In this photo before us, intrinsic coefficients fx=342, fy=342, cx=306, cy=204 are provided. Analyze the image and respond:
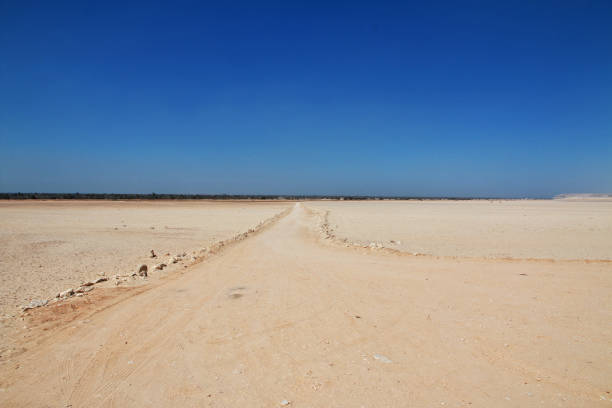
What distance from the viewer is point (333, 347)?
4930 millimetres

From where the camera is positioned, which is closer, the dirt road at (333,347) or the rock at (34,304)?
the dirt road at (333,347)

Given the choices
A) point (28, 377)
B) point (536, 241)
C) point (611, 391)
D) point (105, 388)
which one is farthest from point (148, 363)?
point (536, 241)

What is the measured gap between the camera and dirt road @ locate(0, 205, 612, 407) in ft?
12.6

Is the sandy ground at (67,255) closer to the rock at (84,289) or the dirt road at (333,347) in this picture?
the rock at (84,289)

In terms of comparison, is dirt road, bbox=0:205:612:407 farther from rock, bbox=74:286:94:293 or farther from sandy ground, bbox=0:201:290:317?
sandy ground, bbox=0:201:290:317

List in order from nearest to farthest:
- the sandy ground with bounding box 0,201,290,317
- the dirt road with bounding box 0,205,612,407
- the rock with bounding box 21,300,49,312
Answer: the dirt road with bounding box 0,205,612,407 < the rock with bounding box 21,300,49,312 < the sandy ground with bounding box 0,201,290,317

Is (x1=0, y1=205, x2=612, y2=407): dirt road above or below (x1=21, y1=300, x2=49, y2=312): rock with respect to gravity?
above

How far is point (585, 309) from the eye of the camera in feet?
20.8

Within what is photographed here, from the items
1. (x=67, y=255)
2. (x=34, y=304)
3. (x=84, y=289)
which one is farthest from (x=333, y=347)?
(x=67, y=255)

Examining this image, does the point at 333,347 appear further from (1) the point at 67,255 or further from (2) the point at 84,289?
(1) the point at 67,255

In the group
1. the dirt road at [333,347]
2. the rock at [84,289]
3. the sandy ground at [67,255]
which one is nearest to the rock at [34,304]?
the sandy ground at [67,255]

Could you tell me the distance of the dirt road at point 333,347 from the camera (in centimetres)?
383

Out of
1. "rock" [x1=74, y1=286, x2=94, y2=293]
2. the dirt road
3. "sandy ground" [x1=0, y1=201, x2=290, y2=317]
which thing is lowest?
"sandy ground" [x1=0, y1=201, x2=290, y2=317]

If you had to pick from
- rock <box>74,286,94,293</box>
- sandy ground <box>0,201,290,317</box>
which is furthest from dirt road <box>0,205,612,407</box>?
sandy ground <box>0,201,290,317</box>
